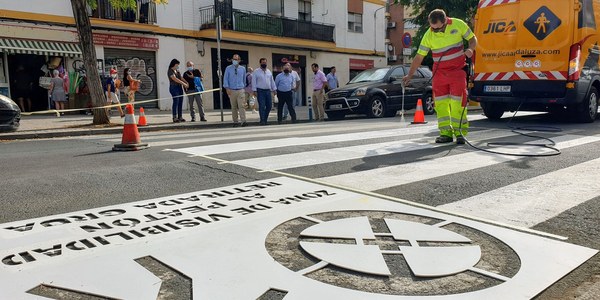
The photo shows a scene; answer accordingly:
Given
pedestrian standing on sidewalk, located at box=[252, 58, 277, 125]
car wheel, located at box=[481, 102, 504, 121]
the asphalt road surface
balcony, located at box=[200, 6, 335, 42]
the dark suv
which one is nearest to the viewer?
the asphalt road surface

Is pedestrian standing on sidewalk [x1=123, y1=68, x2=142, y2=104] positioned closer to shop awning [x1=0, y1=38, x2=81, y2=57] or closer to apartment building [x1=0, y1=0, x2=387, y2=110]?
apartment building [x1=0, y1=0, x2=387, y2=110]

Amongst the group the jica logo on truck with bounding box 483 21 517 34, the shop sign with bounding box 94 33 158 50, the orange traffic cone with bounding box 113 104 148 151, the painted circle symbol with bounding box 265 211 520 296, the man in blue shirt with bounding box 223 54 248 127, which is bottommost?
the painted circle symbol with bounding box 265 211 520 296

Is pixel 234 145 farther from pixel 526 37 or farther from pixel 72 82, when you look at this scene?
pixel 72 82

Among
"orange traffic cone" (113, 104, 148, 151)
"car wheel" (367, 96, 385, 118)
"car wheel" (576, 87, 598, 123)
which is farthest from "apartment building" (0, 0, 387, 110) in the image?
"car wheel" (576, 87, 598, 123)

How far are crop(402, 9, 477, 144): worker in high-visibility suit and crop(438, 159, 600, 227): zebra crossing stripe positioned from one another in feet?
8.05

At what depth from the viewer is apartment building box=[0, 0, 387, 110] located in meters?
18.4

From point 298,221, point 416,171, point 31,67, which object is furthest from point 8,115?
point 31,67

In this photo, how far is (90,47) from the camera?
11930mm

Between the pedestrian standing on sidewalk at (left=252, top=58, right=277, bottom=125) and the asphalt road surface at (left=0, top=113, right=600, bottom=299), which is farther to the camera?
the pedestrian standing on sidewalk at (left=252, top=58, right=277, bottom=125)

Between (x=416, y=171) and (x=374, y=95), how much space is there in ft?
32.7

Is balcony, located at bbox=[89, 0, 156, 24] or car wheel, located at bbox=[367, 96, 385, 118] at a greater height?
balcony, located at bbox=[89, 0, 156, 24]

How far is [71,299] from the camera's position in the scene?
2.16m

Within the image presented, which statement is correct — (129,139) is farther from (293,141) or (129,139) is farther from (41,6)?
(41,6)

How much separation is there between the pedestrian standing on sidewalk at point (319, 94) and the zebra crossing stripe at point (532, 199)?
10742mm
